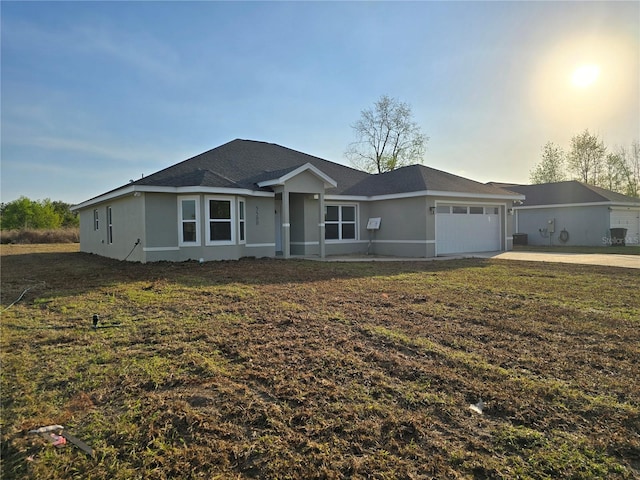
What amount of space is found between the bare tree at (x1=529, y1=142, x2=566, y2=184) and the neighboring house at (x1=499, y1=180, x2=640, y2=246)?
55.6ft

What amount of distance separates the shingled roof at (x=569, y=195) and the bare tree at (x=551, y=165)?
15627 millimetres

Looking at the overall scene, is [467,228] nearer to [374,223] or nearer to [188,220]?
[374,223]

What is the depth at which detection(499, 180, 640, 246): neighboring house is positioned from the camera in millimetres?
23422

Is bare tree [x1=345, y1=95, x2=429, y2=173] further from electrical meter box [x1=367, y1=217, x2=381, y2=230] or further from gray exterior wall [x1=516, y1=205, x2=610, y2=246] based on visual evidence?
electrical meter box [x1=367, y1=217, x2=381, y2=230]

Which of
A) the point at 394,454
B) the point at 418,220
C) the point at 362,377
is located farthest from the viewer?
the point at 418,220

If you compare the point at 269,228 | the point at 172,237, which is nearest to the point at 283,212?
the point at 269,228

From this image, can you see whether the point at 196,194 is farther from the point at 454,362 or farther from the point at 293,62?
the point at 454,362

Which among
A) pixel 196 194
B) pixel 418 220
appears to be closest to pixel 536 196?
pixel 418 220

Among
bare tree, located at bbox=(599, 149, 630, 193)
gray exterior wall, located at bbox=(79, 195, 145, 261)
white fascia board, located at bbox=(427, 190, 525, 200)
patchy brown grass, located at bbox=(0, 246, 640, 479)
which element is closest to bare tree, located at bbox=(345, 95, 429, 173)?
bare tree, located at bbox=(599, 149, 630, 193)

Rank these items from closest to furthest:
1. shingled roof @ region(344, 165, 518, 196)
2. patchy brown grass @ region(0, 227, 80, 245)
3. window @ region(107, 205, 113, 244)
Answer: window @ region(107, 205, 113, 244)
shingled roof @ region(344, 165, 518, 196)
patchy brown grass @ region(0, 227, 80, 245)

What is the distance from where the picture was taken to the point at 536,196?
2714cm

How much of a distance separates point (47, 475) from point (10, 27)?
8914 millimetres

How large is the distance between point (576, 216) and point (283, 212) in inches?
753

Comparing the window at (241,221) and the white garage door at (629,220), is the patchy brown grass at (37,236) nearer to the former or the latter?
the window at (241,221)
